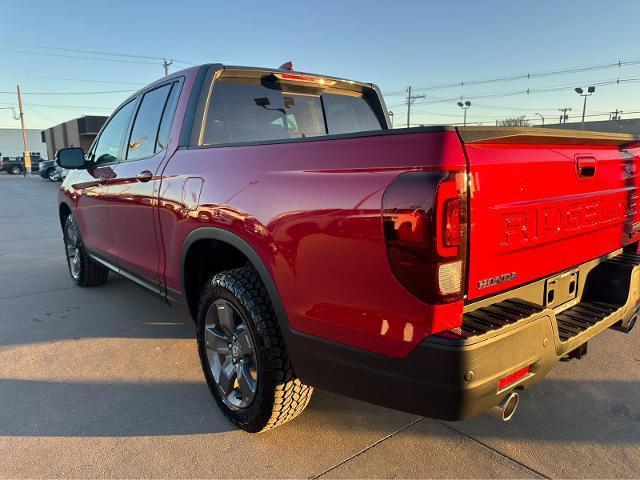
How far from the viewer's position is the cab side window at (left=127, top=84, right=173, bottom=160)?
3375 millimetres

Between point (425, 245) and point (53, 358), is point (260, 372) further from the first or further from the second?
point (53, 358)

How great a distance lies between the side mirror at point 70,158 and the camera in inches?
168

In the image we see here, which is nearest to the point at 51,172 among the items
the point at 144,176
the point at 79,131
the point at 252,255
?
the point at 79,131

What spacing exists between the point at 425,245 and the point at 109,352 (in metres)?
2.89

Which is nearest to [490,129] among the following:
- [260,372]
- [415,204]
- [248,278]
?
[415,204]

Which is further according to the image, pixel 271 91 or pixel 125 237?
pixel 125 237

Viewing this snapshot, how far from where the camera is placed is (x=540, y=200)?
6.30 ft

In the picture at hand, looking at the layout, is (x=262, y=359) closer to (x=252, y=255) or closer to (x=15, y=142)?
(x=252, y=255)

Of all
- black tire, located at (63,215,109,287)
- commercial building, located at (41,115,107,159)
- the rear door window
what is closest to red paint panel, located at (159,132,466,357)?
the rear door window

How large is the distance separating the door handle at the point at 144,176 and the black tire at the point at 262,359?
3.45 feet

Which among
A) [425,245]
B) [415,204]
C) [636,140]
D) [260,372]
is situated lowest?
[260,372]

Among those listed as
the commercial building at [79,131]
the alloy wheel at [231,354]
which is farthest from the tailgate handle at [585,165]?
the commercial building at [79,131]

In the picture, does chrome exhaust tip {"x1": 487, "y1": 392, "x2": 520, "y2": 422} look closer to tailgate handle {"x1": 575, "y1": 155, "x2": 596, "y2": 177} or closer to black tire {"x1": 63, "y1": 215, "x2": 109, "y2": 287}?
tailgate handle {"x1": 575, "y1": 155, "x2": 596, "y2": 177}

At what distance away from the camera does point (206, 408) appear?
2771 mm
